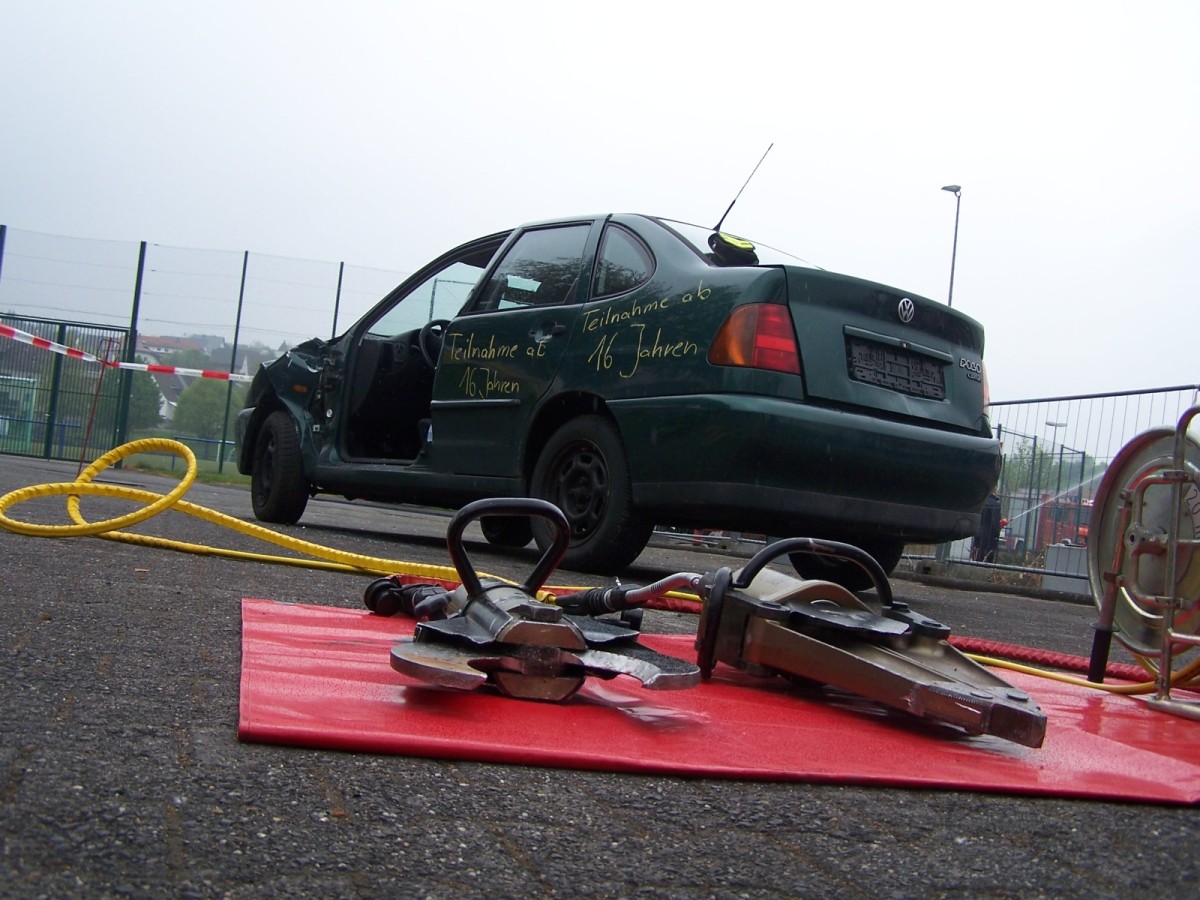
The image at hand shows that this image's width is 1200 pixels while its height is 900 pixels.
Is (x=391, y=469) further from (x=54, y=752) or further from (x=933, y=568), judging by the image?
(x=933, y=568)

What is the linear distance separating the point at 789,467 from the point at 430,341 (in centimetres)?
307

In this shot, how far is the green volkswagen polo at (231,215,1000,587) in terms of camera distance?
4855mm

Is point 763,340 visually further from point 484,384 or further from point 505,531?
point 505,531

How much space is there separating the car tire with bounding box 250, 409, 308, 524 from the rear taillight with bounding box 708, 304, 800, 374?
3170 mm

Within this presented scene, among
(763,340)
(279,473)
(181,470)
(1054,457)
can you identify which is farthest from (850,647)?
(181,470)

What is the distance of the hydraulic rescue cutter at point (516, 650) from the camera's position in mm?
2242

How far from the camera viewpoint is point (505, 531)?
24.4 feet

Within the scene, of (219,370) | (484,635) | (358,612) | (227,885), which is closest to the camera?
(227,885)

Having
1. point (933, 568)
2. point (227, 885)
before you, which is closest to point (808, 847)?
point (227, 885)

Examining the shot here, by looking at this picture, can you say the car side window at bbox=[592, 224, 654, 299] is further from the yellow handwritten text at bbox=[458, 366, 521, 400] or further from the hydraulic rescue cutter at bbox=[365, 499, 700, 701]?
the hydraulic rescue cutter at bbox=[365, 499, 700, 701]

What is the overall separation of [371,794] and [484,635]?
65 centimetres

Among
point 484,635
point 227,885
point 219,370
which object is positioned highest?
point 219,370

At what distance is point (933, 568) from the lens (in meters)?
10.7

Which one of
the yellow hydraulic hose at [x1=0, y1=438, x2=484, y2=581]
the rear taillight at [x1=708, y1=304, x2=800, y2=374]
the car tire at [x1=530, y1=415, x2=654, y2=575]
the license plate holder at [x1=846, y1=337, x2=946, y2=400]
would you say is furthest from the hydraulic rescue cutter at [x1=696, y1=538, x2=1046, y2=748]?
the car tire at [x1=530, y1=415, x2=654, y2=575]
